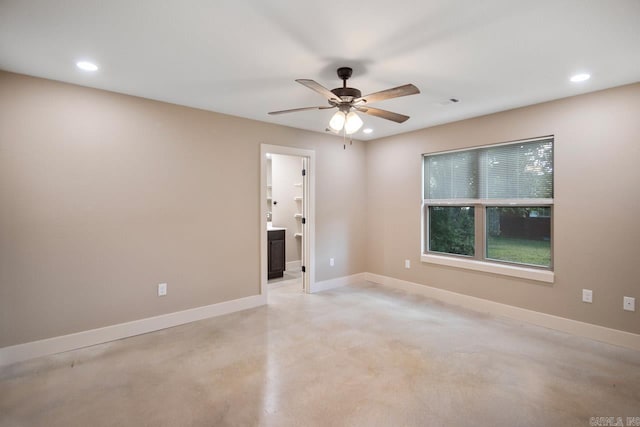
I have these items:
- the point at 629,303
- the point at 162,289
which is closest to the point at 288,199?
the point at 162,289

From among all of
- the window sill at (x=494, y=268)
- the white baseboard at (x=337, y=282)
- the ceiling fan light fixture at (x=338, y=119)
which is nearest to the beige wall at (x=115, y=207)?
the white baseboard at (x=337, y=282)

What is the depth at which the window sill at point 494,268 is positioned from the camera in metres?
3.47

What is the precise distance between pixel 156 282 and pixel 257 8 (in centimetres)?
284

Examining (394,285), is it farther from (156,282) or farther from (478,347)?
(156,282)

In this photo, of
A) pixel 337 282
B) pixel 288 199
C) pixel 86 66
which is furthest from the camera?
pixel 288 199

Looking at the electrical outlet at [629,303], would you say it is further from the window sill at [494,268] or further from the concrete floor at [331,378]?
the window sill at [494,268]

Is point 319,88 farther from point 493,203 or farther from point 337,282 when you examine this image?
point 337,282

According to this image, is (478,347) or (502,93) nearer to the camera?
(478,347)

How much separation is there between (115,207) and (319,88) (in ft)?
7.75

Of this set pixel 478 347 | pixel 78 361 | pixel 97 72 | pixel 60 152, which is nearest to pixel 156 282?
pixel 78 361

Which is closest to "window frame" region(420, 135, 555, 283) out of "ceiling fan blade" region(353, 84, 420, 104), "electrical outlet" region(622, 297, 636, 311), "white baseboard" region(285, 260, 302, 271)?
"electrical outlet" region(622, 297, 636, 311)

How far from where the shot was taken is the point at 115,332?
10.3 feet

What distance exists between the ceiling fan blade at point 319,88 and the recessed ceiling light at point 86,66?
177cm

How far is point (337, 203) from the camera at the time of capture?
201 inches
